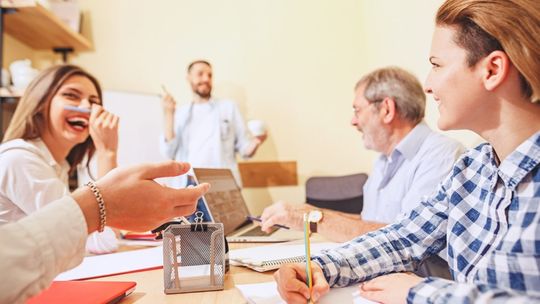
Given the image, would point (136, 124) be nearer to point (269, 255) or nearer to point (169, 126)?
point (169, 126)

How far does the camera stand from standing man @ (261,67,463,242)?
1.19 metres

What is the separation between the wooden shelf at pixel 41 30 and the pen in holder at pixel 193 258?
7.82ft

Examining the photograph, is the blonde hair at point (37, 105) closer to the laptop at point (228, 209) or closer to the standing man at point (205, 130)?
the laptop at point (228, 209)

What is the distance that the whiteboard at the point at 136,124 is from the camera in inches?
119

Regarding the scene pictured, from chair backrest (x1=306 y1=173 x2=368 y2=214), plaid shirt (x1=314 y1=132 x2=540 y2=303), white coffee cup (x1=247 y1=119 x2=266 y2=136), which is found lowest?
chair backrest (x1=306 y1=173 x2=368 y2=214)

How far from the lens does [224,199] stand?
139 cm

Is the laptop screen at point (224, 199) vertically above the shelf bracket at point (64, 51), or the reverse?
the shelf bracket at point (64, 51)

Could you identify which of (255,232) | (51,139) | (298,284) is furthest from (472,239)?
(51,139)

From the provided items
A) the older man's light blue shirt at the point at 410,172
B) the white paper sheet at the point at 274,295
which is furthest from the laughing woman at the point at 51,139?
the older man's light blue shirt at the point at 410,172

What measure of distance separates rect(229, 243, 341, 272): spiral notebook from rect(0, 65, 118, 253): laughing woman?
412 millimetres

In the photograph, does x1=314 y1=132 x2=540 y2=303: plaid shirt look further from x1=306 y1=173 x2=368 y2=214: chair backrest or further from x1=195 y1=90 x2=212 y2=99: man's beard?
x1=195 y1=90 x2=212 y2=99: man's beard

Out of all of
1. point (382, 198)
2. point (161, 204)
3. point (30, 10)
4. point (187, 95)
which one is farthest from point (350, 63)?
point (161, 204)

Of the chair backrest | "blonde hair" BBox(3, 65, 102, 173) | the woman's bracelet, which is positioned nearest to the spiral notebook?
the woman's bracelet

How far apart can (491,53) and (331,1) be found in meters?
2.89
